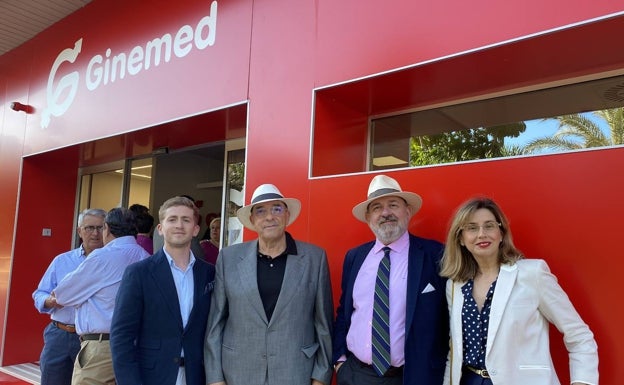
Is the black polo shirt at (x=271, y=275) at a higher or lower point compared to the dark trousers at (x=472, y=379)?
higher

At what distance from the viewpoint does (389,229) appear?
8.68ft

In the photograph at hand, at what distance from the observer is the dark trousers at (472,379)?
2.13m

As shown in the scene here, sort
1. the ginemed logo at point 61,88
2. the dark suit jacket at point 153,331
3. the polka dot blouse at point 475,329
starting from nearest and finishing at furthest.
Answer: the polka dot blouse at point 475,329, the dark suit jacket at point 153,331, the ginemed logo at point 61,88

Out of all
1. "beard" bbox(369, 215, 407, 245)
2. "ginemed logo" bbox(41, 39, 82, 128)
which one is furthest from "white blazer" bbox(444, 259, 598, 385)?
"ginemed logo" bbox(41, 39, 82, 128)

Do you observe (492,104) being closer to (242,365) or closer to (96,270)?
(242,365)

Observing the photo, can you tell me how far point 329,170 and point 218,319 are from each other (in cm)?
149

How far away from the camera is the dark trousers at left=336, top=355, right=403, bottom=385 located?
240cm

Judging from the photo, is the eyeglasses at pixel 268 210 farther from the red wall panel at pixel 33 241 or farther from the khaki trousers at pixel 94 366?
the red wall panel at pixel 33 241

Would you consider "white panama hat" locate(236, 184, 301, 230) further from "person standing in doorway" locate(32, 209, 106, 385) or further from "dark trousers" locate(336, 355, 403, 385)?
"person standing in doorway" locate(32, 209, 106, 385)

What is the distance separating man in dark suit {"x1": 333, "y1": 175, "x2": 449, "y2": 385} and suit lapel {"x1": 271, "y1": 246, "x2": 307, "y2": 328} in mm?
278

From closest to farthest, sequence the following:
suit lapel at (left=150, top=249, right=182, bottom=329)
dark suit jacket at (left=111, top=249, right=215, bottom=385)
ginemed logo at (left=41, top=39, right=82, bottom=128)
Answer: dark suit jacket at (left=111, top=249, right=215, bottom=385) < suit lapel at (left=150, top=249, right=182, bottom=329) < ginemed logo at (left=41, top=39, right=82, bottom=128)

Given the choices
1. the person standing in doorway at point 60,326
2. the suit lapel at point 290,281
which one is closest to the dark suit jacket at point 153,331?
the suit lapel at point 290,281

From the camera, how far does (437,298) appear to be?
2408mm

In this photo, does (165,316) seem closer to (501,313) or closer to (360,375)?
(360,375)
